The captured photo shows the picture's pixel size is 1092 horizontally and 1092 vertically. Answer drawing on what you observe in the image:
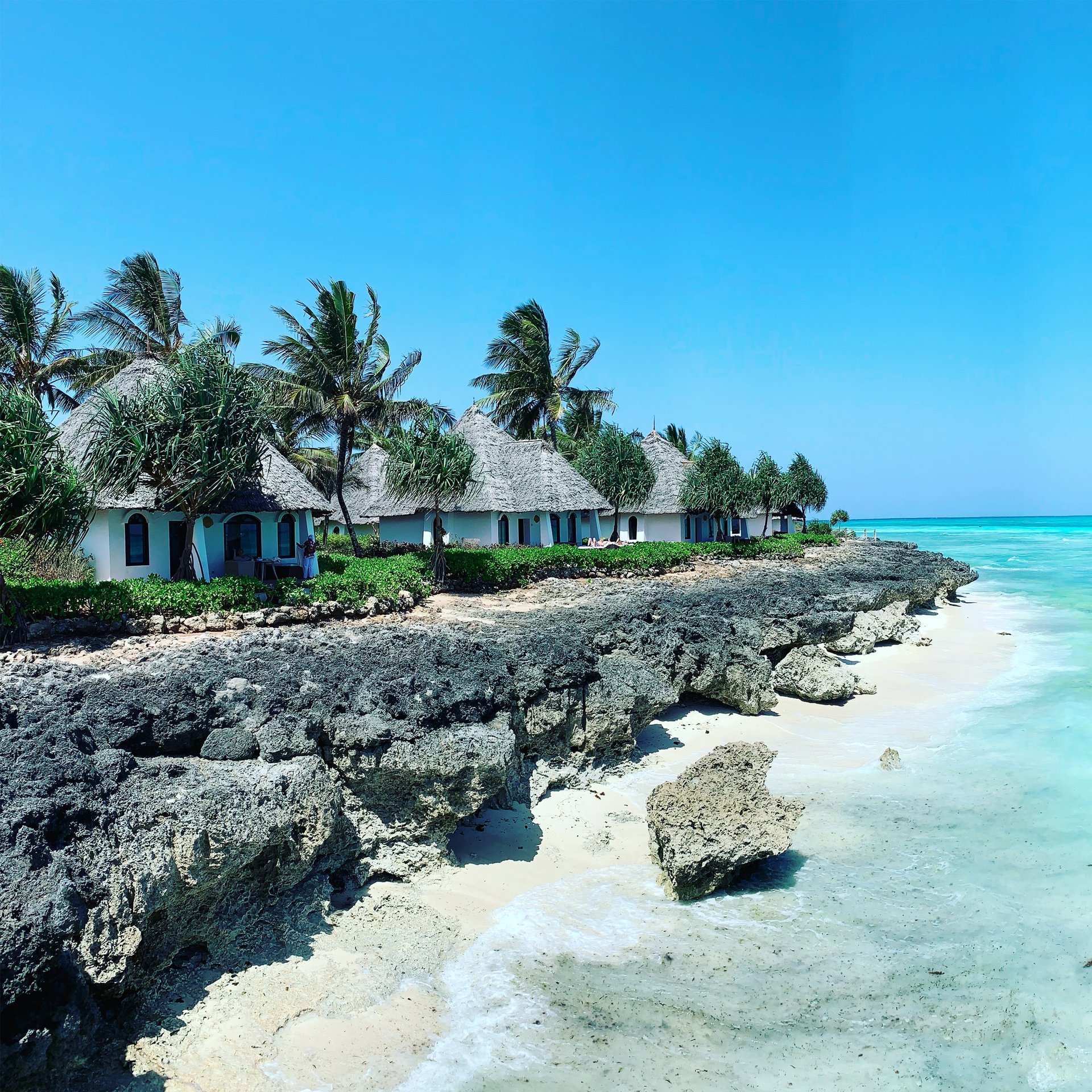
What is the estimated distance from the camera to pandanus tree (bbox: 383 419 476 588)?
24422 millimetres

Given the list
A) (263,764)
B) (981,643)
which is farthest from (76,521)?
A: (981,643)

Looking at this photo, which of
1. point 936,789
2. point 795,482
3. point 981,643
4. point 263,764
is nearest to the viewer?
point 263,764

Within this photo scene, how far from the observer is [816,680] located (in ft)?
56.3

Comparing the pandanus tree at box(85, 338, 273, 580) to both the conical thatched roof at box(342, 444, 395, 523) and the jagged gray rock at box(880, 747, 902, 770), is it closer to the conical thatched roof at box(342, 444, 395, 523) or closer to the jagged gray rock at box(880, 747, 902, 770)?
the jagged gray rock at box(880, 747, 902, 770)

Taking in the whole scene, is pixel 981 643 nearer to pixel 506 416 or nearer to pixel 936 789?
pixel 936 789

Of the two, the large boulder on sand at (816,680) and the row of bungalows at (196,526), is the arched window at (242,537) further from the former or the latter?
the large boulder on sand at (816,680)

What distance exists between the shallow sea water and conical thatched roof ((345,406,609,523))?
23.5 meters

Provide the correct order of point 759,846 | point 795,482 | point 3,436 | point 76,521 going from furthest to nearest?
point 795,482 → point 76,521 → point 3,436 → point 759,846

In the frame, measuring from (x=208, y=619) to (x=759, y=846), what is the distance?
44.0ft

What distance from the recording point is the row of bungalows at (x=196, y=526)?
2056cm

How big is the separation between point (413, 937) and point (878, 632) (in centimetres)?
2011

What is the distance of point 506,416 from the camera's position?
4288 centimetres

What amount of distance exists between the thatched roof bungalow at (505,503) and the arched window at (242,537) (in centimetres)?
961

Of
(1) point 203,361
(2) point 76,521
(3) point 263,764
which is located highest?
(1) point 203,361
